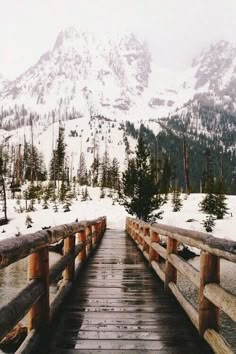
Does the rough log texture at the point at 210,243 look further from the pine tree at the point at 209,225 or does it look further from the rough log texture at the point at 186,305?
the pine tree at the point at 209,225

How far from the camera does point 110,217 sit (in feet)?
141

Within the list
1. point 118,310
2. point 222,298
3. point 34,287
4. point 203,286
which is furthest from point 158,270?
point 222,298

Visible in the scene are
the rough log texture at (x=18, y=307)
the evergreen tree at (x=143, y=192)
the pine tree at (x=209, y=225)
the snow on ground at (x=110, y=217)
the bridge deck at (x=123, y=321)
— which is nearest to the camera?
the rough log texture at (x=18, y=307)

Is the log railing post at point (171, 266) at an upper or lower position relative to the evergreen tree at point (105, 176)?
lower

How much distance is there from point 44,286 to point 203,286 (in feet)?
5.73

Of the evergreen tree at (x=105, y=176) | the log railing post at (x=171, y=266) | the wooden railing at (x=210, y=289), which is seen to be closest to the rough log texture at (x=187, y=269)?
the wooden railing at (x=210, y=289)

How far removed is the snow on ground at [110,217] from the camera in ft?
104

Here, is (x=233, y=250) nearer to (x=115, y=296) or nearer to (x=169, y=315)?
(x=169, y=315)

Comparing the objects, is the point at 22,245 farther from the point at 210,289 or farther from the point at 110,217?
the point at 110,217

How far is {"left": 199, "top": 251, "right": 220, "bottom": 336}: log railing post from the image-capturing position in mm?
4355

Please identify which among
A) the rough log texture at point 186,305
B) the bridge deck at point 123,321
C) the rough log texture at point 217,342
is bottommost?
the bridge deck at point 123,321

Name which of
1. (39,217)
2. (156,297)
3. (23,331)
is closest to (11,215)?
(39,217)

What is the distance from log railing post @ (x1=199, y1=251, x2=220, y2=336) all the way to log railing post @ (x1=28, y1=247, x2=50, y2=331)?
1.73 metres

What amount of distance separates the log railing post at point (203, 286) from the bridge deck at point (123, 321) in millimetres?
225
